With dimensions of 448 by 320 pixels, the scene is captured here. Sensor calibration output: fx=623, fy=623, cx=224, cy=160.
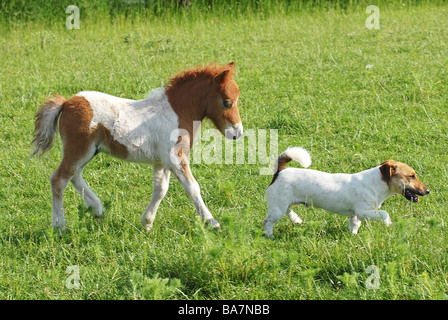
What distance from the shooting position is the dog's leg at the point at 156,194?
5.49 meters

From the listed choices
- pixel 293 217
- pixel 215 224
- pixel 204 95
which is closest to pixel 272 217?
pixel 293 217

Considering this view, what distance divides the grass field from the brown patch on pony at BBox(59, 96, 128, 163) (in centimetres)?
52

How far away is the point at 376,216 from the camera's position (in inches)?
201

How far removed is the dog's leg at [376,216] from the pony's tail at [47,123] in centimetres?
271

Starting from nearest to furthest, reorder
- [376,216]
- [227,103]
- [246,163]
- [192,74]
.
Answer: [376,216], [227,103], [192,74], [246,163]

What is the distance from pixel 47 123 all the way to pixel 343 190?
259cm

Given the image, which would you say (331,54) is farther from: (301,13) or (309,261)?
(309,261)

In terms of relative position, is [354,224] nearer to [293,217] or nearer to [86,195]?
[293,217]

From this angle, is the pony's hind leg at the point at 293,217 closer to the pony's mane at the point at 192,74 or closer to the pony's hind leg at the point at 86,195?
the pony's mane at the point at 192,74

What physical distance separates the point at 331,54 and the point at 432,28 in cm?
267

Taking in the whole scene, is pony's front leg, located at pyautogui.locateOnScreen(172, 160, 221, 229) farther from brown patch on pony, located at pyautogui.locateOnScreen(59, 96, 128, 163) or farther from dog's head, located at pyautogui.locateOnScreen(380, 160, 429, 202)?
dog's head, located at pyautogui.locateOnScreen(380, 160, 429, 202)

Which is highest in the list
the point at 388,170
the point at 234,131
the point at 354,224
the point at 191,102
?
the point at 191,102

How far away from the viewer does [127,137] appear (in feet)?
17.0
